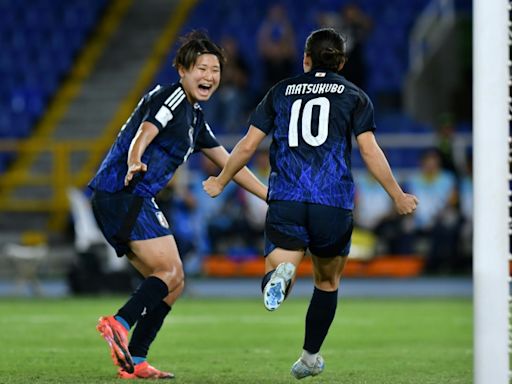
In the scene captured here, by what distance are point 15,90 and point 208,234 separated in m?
5.57

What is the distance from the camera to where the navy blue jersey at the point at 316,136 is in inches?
275

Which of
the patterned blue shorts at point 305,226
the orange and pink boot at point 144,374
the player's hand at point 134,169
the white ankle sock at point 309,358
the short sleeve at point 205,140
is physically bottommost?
the orange and pink boot at point 144,374

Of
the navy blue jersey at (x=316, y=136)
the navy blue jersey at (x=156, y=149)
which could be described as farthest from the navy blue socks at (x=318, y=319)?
the navy blue jersey at (x=156, y=149)

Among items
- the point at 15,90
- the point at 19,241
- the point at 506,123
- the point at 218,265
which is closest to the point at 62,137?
the point at 15,90

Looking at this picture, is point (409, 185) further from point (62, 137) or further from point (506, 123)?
point (506, 123)

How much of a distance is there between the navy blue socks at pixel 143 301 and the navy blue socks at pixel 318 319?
90 cm

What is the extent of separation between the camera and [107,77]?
2512 centimetres

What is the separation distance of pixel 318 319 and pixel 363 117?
1.25 metres

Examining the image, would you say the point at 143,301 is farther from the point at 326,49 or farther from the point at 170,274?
the point at 326,49

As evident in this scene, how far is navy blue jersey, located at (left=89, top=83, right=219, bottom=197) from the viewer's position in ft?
24.6

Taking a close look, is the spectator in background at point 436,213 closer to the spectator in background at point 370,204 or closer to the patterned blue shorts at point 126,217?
the spectator in background at point 370,204

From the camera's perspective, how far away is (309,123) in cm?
698

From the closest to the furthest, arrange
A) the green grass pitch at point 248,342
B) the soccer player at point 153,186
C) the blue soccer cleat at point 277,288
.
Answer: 1. the blue soccer cleat at point 277,288
2. the soccer player at point 153,186
3. the green grass pitch at point 248,342

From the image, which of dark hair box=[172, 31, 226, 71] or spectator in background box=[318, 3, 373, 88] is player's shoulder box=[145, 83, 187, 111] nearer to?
dark hair box=[172, 31, 226, 71]
